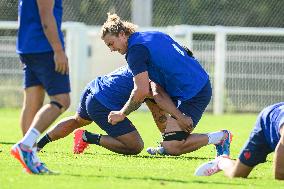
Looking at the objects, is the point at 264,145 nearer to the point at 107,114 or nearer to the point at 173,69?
the point at 173,69

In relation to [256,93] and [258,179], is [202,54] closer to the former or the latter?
[256,93]

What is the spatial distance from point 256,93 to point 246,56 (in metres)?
0.86

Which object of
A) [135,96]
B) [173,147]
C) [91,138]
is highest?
[135,96]

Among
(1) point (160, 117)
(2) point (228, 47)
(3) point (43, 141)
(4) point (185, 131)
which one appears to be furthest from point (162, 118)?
(2) point (228, 47)

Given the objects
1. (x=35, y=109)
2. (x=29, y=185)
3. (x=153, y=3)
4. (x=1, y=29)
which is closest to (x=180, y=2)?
(x=153, y=3)

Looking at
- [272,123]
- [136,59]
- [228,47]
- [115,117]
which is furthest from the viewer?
[228,47]

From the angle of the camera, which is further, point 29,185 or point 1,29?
point 1,29

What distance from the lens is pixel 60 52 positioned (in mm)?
8250

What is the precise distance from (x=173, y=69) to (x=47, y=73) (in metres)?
2.05

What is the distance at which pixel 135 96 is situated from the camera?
9602mm

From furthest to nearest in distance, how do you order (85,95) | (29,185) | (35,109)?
(85,95)
(35,109)
(29,185)

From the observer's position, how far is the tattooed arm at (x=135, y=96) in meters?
9.48

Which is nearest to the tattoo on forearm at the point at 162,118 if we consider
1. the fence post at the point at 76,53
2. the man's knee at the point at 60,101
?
the man's knee at the point at 60,101

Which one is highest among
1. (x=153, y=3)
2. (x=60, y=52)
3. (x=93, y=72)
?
(x=60, y=52)
